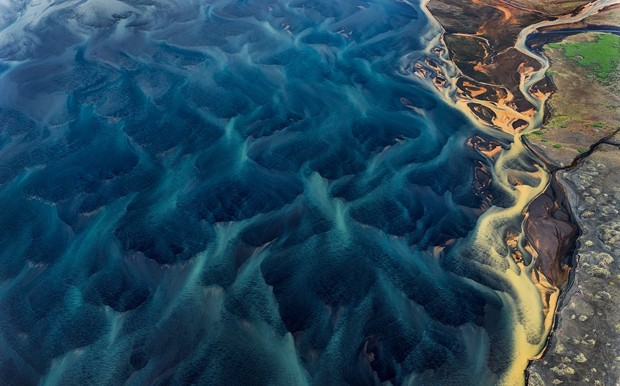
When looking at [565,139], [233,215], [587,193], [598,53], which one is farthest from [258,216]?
[598,53]

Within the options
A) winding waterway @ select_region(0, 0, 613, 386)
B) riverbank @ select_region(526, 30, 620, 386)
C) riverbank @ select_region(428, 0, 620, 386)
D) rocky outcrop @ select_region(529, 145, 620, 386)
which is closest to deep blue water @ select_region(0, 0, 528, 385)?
winding waterway @ select_region(0, 0, 613, 386)

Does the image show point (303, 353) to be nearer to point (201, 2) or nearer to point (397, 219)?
point (397, 219)


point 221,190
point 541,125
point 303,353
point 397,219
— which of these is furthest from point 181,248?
point 541,125

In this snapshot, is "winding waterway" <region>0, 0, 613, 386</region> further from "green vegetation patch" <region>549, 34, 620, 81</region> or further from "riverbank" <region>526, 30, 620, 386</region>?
"green vegetation patch" <region>549, 34, 620, 81</region>

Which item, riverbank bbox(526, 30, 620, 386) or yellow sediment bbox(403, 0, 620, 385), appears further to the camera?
yellow sediment bbox(403, 0, 620, 385)

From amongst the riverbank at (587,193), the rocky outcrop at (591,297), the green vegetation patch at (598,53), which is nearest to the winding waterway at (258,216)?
the rocky outcrop at (591,297)

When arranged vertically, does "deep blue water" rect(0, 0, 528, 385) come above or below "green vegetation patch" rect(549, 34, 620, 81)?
below

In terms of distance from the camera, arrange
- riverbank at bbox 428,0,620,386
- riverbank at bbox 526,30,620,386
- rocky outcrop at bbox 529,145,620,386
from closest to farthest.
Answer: rocky outcrop at bbox 529,145,620,386 → riverbank at bbox 526,30,620,386 → riverbank at bbox 428,0,620,386
